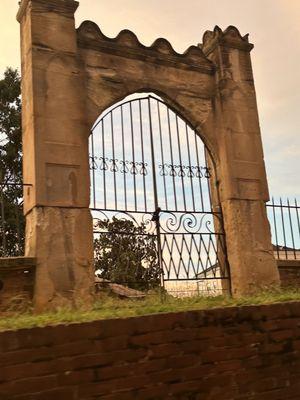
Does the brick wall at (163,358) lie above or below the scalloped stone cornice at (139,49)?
below

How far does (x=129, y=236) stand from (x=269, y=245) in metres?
2.21

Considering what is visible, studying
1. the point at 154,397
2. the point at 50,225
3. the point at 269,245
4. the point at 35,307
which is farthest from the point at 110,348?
the point at 269,245

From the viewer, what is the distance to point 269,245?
811cm

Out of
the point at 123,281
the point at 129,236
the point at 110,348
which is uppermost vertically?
the point at 129,236

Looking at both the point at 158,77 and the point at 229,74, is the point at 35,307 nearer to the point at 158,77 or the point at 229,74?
the point at 158,77

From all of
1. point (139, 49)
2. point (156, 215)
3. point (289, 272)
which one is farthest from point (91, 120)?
point (289, 272)

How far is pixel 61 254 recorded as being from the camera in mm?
6613

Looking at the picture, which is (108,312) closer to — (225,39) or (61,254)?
(61,254)

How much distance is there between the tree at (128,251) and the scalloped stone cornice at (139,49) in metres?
2.60

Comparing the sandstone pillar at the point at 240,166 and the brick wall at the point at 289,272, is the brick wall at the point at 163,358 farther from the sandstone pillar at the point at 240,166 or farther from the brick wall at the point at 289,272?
the brick wall at the point at 289,272

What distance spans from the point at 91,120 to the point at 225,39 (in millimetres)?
2955

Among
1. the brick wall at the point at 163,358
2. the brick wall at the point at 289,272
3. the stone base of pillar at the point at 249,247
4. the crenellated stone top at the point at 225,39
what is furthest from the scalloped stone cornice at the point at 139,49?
the brick wall at the point at 163,358

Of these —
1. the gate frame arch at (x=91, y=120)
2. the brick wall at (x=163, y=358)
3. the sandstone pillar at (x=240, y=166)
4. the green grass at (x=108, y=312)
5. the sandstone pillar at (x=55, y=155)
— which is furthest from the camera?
the sandstone pillar at (x=240, y=166)

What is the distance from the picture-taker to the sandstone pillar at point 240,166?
7879 mm
